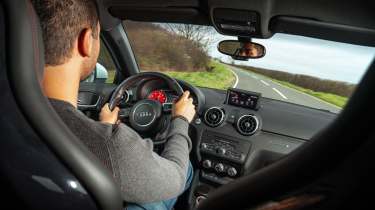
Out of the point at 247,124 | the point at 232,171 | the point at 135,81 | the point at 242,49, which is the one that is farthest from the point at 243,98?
the point at 135,81

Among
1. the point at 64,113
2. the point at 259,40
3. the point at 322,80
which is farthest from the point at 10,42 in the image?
the point at 322,80

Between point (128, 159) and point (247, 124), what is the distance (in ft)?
6.29

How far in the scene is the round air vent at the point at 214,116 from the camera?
365cm

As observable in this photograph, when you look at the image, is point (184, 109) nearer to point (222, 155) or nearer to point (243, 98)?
point (243, 98)

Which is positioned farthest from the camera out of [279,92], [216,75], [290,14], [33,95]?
[279,92]

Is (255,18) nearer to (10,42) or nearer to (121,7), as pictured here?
(121,7)

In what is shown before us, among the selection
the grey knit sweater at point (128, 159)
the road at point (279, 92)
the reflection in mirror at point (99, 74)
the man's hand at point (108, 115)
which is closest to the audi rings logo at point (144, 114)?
the man's hand at point (108, 115)

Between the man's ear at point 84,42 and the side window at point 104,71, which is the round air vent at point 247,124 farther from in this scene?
the man's ear at point 84,42

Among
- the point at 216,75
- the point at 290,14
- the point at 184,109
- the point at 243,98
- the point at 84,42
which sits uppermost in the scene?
the point at 84,42

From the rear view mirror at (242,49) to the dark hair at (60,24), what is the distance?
2039mm

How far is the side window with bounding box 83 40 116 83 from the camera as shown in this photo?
188 inches

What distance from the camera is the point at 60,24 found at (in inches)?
68.3

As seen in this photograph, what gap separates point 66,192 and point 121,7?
2903 mm

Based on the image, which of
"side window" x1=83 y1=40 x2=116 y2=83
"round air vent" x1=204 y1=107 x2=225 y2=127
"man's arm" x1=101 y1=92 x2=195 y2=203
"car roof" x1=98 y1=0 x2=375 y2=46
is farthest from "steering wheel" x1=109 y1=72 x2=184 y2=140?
"man's arm" x1=101 y1=92 x2=195 y2=203
